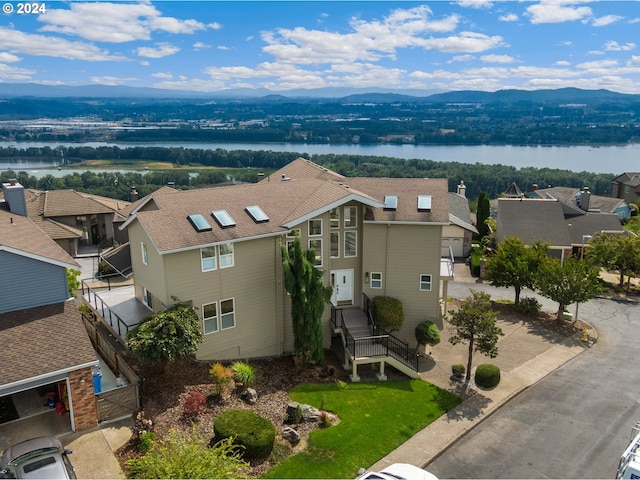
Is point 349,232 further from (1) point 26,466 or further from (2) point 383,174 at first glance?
(2) point 383,174

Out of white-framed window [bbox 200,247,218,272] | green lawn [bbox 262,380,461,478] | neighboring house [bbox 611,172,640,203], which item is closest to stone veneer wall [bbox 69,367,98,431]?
green lawn [bbox 262,380,461,478]

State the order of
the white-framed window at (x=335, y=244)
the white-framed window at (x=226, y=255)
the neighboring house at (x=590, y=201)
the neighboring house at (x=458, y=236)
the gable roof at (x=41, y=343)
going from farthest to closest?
1. the neighboring house at (x=590, y=201)
2. the neighboring house at (x=458, y=236)
3. the white-framed window at (x=335, y=244)
4. the white-framed window at (x=226, y=255)
5. the gable roof at (x=41, y=343)

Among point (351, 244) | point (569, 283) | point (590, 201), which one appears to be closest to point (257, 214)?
point (351, 244)

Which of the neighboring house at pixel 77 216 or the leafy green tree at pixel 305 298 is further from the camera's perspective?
the neighboring house at pixel 77 216

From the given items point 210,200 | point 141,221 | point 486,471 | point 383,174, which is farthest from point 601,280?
point 383,174

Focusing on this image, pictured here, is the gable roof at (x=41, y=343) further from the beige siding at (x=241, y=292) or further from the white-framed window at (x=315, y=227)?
the white-framed window at (x=315, y=227)

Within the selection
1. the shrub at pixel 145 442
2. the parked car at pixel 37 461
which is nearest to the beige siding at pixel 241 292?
the shrub at pixel 145 442
